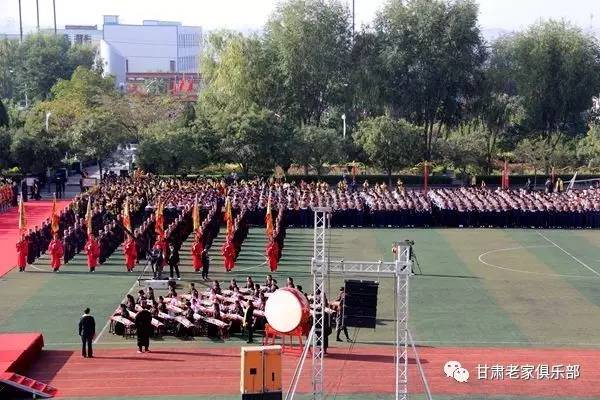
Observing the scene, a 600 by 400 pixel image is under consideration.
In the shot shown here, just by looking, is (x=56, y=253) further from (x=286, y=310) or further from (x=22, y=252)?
(x=286, y=310)

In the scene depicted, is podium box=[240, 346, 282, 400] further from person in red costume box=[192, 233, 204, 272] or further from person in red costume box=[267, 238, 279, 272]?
person in red costume box=[192, 233, 204, 272]

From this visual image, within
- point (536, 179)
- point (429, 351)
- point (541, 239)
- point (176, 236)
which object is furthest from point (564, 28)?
point (429, 351)

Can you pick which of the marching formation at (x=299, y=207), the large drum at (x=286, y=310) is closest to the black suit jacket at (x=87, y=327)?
the large drum at (x=286, y=310)

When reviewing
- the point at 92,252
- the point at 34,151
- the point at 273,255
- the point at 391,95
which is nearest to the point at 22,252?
the point at 92,252

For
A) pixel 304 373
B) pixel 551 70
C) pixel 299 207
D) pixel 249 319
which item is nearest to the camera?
pixel 304 373

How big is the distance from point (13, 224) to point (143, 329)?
22322 millimetres

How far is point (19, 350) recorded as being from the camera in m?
20.1

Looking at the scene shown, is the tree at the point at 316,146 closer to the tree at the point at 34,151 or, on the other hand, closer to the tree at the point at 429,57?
the tree at the point at 429,57

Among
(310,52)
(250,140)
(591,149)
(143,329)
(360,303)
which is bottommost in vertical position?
(143,329)

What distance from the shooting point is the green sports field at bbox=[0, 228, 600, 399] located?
75.5ft

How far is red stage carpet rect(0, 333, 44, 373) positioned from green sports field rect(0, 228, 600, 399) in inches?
35.8

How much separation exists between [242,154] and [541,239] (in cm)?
2016

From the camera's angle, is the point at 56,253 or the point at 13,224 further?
the point at 13,224

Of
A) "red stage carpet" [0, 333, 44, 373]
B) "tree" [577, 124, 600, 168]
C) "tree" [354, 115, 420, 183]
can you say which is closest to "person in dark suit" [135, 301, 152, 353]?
"red stage carpet" [0, 333, 44, 373]
